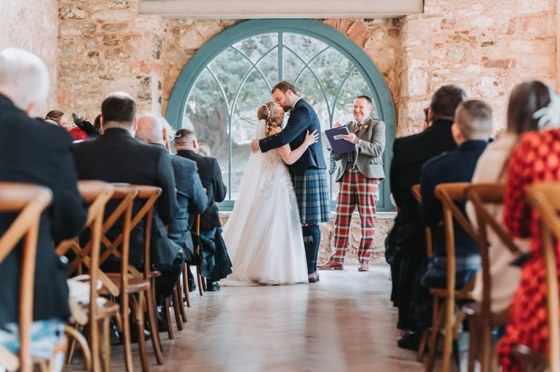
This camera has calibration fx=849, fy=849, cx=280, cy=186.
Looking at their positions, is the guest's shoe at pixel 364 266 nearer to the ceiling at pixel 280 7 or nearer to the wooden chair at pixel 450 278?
the ceiling at pixel 280 7

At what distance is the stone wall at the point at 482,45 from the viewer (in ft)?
29.0

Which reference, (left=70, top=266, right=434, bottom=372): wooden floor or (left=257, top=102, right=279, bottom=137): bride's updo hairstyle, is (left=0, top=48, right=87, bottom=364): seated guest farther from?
(left=257, top=102, right=279, bottom=137): bride's updo hairstyle

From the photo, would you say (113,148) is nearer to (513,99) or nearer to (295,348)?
(295,348)

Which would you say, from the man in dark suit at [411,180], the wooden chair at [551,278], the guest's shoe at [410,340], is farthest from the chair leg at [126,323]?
the wooden chair at [551,278]

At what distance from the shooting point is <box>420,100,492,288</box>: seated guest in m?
3.45

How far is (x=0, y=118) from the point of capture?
2.42 meters

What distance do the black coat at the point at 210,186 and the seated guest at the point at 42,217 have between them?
12.9ft

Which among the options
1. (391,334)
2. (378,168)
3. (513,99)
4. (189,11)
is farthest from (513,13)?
(513,99)

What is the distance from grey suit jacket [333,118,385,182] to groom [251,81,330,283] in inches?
34.7

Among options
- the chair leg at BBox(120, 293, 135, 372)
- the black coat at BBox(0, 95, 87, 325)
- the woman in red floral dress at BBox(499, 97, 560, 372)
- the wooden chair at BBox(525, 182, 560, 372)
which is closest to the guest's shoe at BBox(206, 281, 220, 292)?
the chair leg at BBox(120, 293, 135, 372)

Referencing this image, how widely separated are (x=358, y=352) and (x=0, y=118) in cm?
248

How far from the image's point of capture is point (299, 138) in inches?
293

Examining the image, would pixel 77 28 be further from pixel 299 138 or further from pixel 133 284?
pixel 133 284

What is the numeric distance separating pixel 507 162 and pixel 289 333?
240 cm
